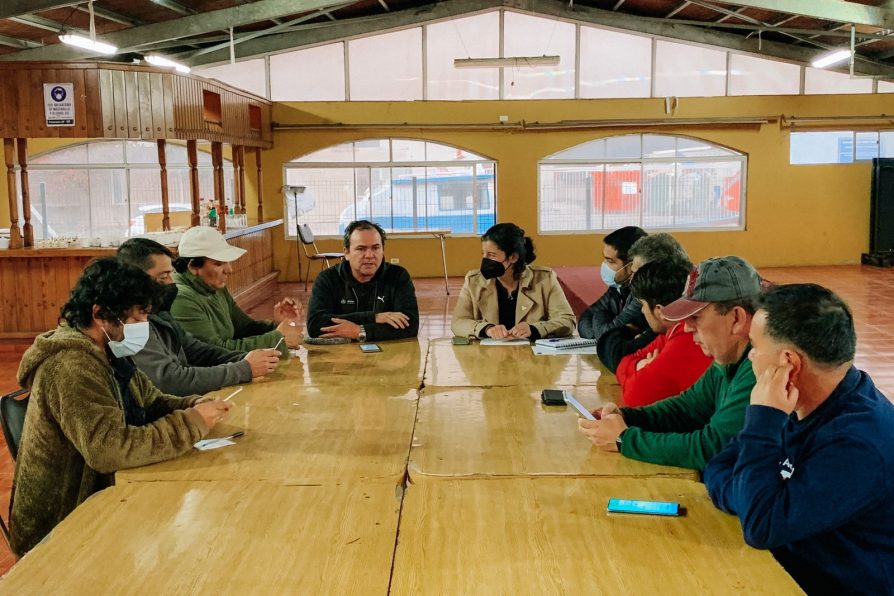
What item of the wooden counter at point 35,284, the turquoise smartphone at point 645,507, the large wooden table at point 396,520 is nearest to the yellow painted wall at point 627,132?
the wooden counter at point 35,284

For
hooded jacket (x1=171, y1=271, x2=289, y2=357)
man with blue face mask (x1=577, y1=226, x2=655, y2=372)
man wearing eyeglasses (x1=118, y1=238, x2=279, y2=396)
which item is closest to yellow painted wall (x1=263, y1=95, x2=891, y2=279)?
man with blue face mask (x1=577, y1=226, x2=655, y2=372)

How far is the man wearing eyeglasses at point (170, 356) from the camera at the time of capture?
10.1 feet

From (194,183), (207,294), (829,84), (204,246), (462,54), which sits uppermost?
(462,54)

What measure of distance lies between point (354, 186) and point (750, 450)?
12119 millimetres

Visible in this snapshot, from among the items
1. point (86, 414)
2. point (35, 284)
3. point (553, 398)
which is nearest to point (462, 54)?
point (35, 284)

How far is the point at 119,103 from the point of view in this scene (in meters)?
7.95

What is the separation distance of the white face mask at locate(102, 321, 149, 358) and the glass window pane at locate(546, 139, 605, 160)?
38.2 ft

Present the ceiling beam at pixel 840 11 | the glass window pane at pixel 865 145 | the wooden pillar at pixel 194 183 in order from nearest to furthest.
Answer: the wooden pillar at pixel 194 183
the ceiling beam at pixel 840 11
the glass window pane at pixel 865 145

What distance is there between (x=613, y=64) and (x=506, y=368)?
11.1 metres

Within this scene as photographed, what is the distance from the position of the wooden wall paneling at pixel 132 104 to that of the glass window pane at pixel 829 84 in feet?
35.0

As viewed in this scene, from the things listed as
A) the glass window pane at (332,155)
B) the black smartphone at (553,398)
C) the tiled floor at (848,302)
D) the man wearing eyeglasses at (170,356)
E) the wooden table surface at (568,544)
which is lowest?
the tiled floor at (848,302)

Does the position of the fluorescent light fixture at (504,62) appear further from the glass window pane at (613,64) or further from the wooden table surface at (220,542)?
the wooden table surface at (220,542)

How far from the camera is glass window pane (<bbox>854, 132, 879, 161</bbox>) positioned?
13.8 meters

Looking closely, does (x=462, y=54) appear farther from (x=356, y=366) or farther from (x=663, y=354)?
(x=663, y=354)
